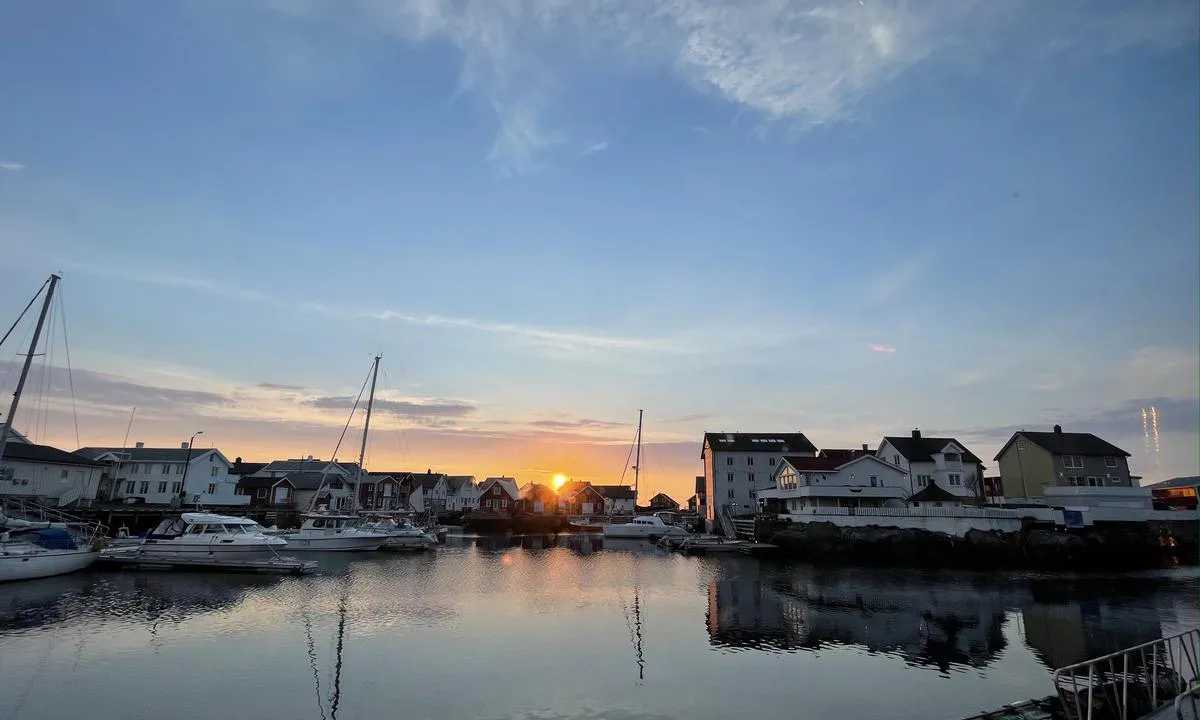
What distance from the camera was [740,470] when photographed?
93.5 meters

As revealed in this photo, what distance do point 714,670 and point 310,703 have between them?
13079 mm

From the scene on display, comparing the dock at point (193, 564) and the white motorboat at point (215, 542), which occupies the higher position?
the white motorboat at point (215, 542)

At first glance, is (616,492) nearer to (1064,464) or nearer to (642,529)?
(642,529)

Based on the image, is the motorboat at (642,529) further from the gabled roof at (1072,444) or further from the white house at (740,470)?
the gabled roof at (1072,444)

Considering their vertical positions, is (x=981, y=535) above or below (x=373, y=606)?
above

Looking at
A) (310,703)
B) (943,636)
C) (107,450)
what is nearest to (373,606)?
(310,703)

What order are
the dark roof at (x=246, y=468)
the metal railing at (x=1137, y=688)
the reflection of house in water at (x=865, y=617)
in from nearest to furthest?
the metal railing at (x=1137, y=688) < the reflection of house in water at (x=865, y=617) < the dark roof at (x=246, y=468)

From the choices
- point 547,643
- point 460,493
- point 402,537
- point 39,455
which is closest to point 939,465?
point 402,537

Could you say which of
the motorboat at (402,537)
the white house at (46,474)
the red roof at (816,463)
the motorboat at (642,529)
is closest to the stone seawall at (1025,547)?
the red roof at (816,463)

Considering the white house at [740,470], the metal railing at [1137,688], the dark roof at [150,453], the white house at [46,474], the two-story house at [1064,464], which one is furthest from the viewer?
the white house at [740,470]

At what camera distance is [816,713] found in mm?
17484

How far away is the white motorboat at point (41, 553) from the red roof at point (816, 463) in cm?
6830

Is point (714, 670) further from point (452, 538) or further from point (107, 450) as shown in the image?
point (107, 450)

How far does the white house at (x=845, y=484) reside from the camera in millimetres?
70562
